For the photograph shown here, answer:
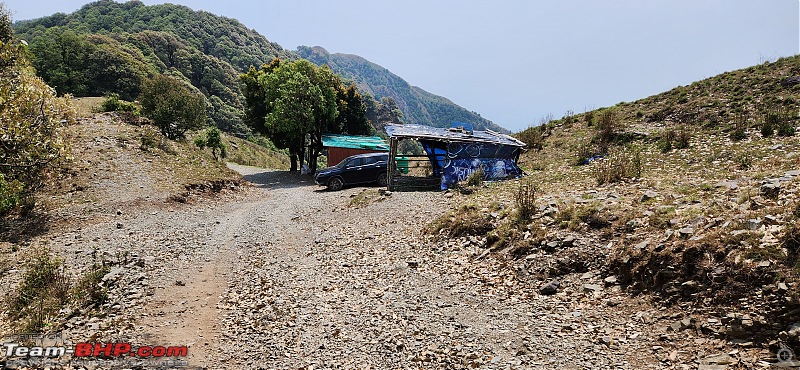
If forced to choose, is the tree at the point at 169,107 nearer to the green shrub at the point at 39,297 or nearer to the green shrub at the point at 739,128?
the green shrub at the point at 39,297

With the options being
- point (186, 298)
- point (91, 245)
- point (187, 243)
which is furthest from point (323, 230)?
point (91, 245)

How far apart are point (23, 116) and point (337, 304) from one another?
10.7 meters

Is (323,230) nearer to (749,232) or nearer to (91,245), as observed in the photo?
(91,245)

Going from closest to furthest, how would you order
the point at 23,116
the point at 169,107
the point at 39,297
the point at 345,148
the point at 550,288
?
Answer: the point at 550,288
the point at 39,297
the point at 23,116
the point at 169,107
the point at 345,148

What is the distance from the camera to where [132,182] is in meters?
17.4

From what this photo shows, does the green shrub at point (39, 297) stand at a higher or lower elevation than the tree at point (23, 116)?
lower

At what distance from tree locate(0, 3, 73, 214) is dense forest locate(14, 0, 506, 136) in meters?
0.74

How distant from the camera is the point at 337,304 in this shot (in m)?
7.45

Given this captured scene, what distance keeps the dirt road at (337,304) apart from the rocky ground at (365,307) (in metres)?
0.03

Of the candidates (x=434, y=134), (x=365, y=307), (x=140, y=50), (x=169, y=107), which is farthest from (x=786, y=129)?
(x=140, y=50)

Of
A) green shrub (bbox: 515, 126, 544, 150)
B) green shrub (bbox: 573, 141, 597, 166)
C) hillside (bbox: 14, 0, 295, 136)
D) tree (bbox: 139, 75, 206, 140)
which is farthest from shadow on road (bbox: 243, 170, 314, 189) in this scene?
hillside (bbox: 14, 0, 295, 136)

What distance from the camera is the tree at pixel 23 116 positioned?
9.94 metres

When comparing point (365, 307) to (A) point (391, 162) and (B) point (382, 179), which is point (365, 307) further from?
(B) point (382, 179)

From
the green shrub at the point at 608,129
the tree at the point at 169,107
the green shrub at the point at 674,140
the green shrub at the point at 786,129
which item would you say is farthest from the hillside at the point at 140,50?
the green shrub at the point at 786,129
